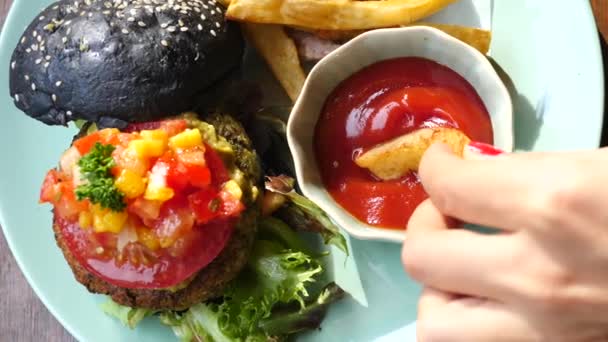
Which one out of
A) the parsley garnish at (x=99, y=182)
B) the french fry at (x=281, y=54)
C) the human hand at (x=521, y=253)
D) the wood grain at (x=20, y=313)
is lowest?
the wood grain at (x=20, y=313)

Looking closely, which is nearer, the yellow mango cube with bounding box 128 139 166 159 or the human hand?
the human hand

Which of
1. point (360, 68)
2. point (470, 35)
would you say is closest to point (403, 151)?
point (360, 68)

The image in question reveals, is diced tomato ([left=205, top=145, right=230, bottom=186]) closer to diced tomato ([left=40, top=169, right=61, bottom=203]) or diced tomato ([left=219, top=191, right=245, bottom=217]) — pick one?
diced tomato ([left=219, top=191, right=245, bottom=217])

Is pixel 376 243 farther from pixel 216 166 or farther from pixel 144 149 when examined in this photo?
pixel 144 149

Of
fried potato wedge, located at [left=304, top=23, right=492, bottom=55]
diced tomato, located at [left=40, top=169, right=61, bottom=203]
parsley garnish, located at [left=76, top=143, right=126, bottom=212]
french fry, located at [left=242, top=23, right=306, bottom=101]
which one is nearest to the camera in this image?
parsley garnish, located at [left=76, top=143, right=126, bottom=212]

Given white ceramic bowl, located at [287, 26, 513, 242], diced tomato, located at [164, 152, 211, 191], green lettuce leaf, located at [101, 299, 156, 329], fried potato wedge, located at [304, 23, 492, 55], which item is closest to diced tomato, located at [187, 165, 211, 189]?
diced tomato, located at [164, 152, 211, 191]

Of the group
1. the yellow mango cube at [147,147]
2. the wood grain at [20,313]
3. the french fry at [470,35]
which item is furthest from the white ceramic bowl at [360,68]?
the wood grain at [20,313]

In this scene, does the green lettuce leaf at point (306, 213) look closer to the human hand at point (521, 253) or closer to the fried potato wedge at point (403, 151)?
the fried potato wedge at point (403, 151)
